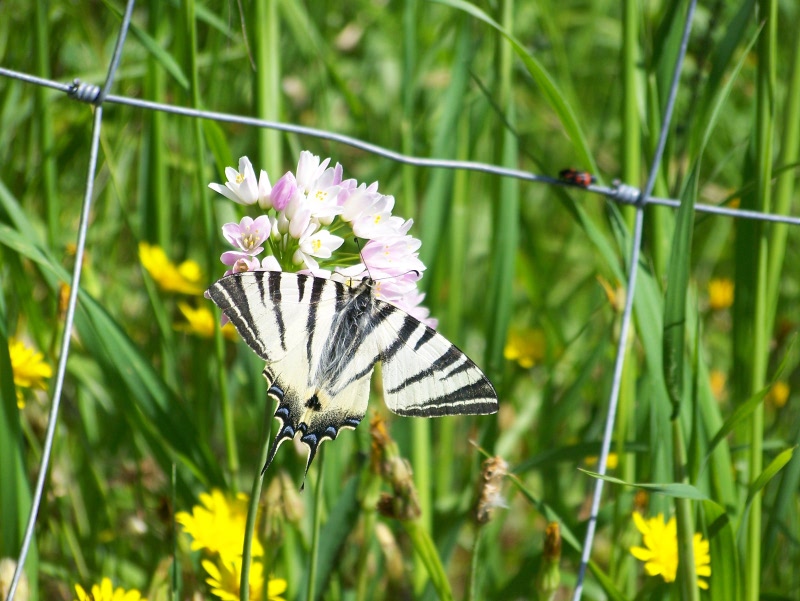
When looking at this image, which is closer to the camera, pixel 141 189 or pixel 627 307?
pixel 627 307

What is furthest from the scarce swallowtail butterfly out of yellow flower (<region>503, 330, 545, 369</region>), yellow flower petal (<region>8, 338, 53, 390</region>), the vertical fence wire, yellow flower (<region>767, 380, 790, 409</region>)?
yellow flower (<region>767, 380, 790, 409</region>)

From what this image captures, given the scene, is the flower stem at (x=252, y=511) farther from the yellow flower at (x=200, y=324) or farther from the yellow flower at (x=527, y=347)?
the yellow flower at (x=527, y=347)

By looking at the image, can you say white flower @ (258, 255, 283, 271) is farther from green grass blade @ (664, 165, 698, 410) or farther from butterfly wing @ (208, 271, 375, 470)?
green grass blade @ (664, 165, 698, 410)

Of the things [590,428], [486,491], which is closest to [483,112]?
Answer: [590,428]

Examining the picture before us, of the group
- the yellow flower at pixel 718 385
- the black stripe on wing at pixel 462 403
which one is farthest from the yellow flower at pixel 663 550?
the yellow flower at pixel 718 385

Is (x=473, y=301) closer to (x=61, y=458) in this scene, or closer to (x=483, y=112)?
(x=483, y=112)

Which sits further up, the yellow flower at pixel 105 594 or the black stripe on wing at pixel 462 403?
the black stripe on wing at pixel 462 403
